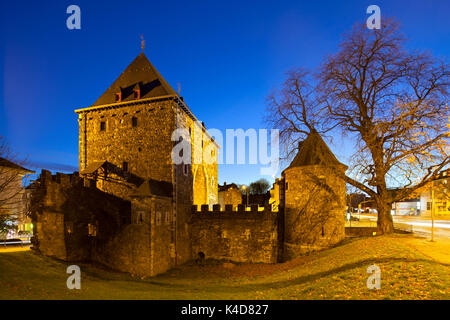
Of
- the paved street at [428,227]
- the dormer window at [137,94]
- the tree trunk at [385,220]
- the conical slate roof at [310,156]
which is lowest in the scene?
the paved street at [428,227]

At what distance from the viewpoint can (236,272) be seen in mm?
17375

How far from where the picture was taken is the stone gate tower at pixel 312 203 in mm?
16719

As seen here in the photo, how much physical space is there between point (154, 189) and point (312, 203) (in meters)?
11.4

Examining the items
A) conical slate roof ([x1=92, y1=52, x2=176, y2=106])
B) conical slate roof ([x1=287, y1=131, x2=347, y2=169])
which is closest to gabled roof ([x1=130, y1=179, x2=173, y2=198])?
conical slate roof ([x1=92, y1=52, x2=176, y2=106])

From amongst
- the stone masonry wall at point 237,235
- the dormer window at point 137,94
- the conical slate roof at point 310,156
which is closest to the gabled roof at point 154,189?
the stone masonry wall at point 237,235

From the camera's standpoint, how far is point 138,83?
21.5 m

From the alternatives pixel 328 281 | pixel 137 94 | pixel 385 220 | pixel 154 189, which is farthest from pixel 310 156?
pixel 137 94

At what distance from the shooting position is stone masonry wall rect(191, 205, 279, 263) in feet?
65.1

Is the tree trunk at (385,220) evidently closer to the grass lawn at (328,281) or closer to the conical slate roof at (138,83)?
the grass lawn at (328,281)

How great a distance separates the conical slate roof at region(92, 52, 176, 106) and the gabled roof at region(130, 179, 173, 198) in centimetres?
748

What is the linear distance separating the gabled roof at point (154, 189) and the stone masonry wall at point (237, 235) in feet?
13.2

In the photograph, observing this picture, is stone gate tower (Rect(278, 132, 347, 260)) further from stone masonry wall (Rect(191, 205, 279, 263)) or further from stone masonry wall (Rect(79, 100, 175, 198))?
stone masonry wall (Rect(79, 100, 175, 198))
